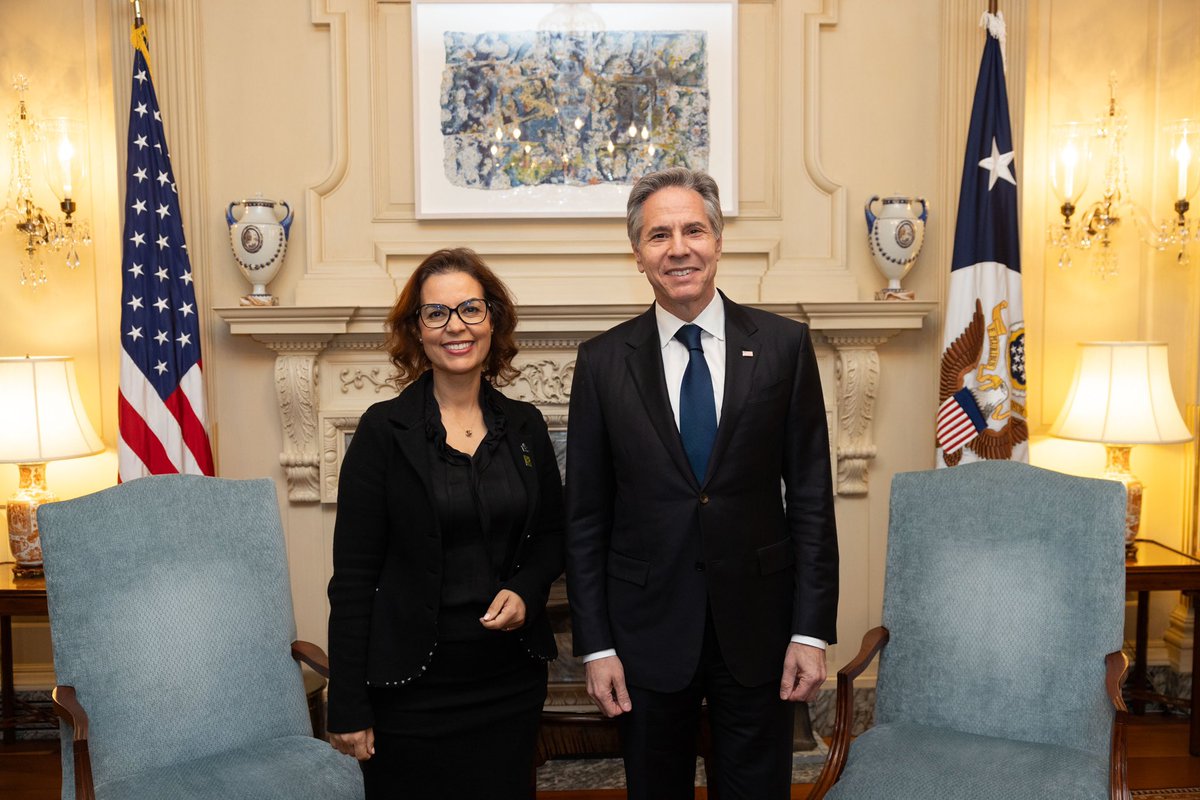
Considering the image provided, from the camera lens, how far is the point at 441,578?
6.29ft

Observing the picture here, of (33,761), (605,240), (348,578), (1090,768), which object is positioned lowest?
(33,761)

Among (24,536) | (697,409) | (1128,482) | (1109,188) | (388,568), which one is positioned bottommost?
(24,536)

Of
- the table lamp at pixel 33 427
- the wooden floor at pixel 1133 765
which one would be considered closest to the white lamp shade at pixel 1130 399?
the wooden floor at pixel 1133 765

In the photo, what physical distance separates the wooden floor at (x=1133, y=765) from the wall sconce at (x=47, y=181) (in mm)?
1804

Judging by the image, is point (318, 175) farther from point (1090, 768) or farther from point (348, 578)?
point (1090, 768)

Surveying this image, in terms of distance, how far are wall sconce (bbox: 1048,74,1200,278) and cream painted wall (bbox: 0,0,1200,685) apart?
0.26ft

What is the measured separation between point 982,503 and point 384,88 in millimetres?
2597

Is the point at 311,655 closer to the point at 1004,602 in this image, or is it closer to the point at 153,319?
the point at 153,319

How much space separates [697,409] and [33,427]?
2595 mm

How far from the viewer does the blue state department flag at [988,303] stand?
341 cm

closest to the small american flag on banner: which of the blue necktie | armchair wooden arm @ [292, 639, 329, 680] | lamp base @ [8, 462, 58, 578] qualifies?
the blue necktie

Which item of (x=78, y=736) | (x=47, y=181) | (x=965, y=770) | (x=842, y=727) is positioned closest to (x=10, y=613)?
(x=78, y=736)

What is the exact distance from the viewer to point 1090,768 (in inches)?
83.4

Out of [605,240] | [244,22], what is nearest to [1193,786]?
[605,240]
